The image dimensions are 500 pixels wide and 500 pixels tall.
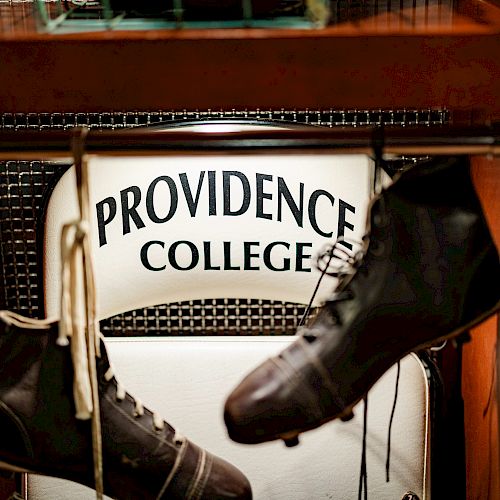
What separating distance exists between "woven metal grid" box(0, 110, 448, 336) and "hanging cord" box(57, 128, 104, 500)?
0.74 m

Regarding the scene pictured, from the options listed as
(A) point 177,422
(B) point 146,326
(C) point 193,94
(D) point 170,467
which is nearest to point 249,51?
(C) point 193,94

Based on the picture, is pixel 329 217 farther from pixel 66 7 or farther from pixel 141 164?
pixel 66 7

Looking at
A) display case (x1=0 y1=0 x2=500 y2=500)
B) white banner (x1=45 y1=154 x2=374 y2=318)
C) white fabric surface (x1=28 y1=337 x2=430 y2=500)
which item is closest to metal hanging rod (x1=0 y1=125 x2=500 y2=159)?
Result: display case (x1=0 y1=0 x2=500 y2=500)

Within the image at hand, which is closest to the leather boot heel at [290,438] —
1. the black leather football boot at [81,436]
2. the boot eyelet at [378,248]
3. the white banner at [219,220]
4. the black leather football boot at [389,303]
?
the black leather football boot at [389,303]

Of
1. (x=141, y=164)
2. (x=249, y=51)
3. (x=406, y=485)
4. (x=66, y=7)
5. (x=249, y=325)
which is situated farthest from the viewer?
(x=249, y=325)

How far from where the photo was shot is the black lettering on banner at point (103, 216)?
52.9 inches

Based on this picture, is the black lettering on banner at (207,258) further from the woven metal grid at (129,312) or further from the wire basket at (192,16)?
the wire basket at (192,16)

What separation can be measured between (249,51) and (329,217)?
1.82 feet

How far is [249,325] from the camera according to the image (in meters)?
1.70

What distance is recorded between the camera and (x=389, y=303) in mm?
913

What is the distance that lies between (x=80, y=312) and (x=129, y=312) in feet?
2.71

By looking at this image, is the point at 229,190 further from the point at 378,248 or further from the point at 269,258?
the point at 378,248

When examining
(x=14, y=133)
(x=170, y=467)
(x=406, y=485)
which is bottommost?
(x=406, y=485)

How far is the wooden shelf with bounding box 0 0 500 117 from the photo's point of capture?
0.82m
